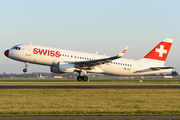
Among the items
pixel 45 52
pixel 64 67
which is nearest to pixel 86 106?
pixel 64 67

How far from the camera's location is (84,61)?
42375 mm

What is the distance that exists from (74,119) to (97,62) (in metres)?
30.6

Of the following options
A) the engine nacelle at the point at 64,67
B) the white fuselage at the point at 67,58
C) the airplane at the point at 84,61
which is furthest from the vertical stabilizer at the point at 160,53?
the engine nacelle at the point at 64,67

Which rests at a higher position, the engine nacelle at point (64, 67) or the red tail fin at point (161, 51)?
the red tail fin at point (161, 51)

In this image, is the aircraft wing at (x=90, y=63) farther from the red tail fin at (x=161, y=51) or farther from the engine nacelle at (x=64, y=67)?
the red tail fin at (x=161, y=51)

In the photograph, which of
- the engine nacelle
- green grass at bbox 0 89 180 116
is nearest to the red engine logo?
the engine nacelle

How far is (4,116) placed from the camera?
1396 cm

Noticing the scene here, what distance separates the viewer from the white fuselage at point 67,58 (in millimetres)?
42344

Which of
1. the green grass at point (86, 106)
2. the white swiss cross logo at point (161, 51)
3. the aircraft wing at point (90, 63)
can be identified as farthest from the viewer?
the white swiss cross logo at point (161, 51)

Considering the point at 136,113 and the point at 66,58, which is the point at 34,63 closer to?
the point at 66,58

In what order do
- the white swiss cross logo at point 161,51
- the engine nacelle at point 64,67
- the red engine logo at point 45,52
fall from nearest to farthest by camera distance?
the engine nacelle at point 64,67
the red engine logo at point 45,52
the white swiss cross logo at point 161,51

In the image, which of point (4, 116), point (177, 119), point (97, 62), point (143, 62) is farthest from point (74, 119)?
point (143, 62)

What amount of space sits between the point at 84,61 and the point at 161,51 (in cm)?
1735

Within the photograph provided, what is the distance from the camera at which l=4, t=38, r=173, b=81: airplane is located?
42312 mm
